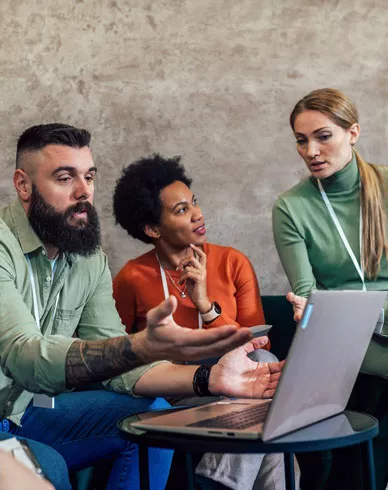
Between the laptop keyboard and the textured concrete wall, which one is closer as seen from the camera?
the laptop keyboard

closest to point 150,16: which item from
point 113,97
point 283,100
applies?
point 113,97

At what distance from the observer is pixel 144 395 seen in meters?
2.18

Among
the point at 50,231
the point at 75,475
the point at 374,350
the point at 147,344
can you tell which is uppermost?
the point at 50,231

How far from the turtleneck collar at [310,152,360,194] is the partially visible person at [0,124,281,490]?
112 centimetres

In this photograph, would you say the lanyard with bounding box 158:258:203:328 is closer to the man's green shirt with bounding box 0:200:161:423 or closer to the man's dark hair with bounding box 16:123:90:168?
the man's green shirt with bounding box 0:200:161:423

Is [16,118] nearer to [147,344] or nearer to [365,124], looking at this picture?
[365,124]

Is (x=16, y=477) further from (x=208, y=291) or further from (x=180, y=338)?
(x=208, y=291)

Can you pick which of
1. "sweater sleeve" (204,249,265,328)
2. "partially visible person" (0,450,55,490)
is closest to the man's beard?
"sweater sleeve" (204,249,265,328)

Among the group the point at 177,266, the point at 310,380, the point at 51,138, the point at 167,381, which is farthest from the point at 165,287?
the point at 310,380

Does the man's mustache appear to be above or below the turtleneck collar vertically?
below

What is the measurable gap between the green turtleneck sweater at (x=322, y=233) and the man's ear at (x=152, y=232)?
0.51 meters

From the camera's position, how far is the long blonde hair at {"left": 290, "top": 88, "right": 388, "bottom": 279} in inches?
121

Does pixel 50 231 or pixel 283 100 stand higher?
pixel 283 100

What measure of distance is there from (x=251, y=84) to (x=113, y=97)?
0.67m
